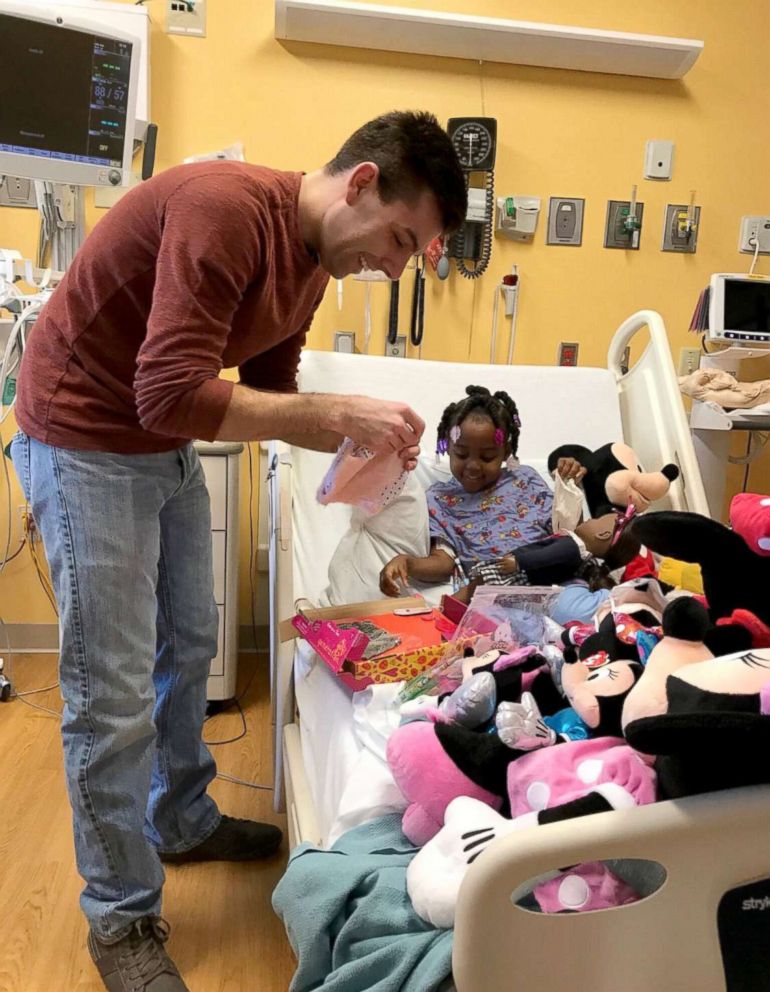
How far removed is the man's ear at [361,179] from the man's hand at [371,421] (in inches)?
11.8

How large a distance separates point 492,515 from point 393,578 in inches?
13.3

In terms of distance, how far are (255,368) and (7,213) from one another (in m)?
1.57

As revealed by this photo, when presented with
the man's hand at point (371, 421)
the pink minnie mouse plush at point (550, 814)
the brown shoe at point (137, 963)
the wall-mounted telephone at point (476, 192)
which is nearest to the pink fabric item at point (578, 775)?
the pink minnie mouse plush at point (550, 814)

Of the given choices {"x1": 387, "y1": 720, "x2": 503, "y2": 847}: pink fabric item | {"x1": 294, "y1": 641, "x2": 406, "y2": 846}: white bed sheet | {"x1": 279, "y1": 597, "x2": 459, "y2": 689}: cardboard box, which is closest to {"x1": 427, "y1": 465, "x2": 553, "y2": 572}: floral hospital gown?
{"x1": 279, "y1": 597, "x2": 459, "y2": 689}: cardboard box

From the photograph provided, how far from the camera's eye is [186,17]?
2.62 metres

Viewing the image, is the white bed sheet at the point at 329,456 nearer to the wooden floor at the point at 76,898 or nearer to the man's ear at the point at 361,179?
the wooden floor at the point at 76,898

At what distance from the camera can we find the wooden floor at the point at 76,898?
1.48 metres

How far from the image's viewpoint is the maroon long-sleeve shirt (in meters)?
1.13

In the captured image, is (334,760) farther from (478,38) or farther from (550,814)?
(478,38)

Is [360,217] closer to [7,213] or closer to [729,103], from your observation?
[7,213]

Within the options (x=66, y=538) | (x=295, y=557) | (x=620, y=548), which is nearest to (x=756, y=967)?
(x=66, y=538)

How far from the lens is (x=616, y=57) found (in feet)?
9.02

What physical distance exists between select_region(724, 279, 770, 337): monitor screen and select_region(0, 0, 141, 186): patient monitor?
1.91 metres

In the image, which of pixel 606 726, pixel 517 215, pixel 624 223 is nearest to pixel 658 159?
pixel 624 223
